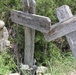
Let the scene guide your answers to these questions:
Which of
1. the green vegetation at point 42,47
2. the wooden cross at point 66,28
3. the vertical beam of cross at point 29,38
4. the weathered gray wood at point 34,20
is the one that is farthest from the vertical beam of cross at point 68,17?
the green vegetation at point 42,47

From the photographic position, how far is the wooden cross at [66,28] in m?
2.91

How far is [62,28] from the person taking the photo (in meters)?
2.96

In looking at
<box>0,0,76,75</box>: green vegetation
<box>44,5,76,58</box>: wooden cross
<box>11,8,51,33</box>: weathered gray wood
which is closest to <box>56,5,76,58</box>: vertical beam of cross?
<box>44,5,76,58</box>: wooden cross

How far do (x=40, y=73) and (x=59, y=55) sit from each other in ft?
1.73

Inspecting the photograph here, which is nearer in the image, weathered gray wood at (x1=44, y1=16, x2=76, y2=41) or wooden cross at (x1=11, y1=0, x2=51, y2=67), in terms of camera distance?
weathered gray wood at (x1=44, y1=16, x2=76, y2=41)

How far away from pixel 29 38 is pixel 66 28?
725 millimetres

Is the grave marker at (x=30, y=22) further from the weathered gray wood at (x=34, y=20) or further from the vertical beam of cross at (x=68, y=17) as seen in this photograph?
the vertical beam of cross at (x=68, y=17)

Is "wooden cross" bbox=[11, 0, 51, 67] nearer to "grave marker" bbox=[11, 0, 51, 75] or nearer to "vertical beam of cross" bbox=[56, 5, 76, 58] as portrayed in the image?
"grave marker" bbox=[11, 0, 51, 75]

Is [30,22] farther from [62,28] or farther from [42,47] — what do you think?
[42,47]

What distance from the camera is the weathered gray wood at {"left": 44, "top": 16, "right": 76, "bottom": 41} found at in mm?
2924

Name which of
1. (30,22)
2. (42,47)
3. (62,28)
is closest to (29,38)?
(30,22)

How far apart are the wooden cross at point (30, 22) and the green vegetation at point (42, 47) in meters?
0.26

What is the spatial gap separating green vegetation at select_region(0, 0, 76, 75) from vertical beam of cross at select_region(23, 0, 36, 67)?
0.71ft

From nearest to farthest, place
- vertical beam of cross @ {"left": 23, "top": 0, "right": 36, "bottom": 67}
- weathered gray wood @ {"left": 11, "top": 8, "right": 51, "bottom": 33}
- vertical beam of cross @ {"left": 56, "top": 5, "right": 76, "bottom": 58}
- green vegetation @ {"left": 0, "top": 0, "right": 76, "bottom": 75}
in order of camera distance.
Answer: vertical beam of cross @ {"left": 56, "top": 5, "right": 76, "bottom": 58}
weathered gray wood @ {"left": 11, "top": 8, "right": 51, "bottom": 33}
vertical beam of cross @ {"left": 23, "top": 0, "right": 36, "bottom": 67}
green vegetation @ {"left": 0, "top": 0, "right": 76, "bottom": 75}
